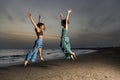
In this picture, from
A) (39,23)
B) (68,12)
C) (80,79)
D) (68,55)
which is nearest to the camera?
(39,23)

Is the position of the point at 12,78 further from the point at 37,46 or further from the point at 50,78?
the point at 37,46

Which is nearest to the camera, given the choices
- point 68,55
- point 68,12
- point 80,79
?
point 68,12

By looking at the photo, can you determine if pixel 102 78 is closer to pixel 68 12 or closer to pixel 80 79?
pixel 80 79

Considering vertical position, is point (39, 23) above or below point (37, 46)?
above

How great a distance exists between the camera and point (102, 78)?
12727 millimetres

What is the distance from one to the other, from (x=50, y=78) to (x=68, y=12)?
5408mm

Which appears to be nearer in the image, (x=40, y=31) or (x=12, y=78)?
(x=40, y=31)

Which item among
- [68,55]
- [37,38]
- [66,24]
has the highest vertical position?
[66,24]

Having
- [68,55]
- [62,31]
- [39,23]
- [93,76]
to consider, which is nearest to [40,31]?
[39,23]

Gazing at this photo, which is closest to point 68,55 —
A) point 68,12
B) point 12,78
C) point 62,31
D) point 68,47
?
point 68,47

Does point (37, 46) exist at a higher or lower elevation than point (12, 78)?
higher

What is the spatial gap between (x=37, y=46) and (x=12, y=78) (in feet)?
18.6

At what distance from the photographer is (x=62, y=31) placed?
945 centimetres

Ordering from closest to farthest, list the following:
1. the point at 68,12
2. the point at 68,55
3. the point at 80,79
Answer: the point at 68,12 < the point at 68,55 < the point at 80,79
